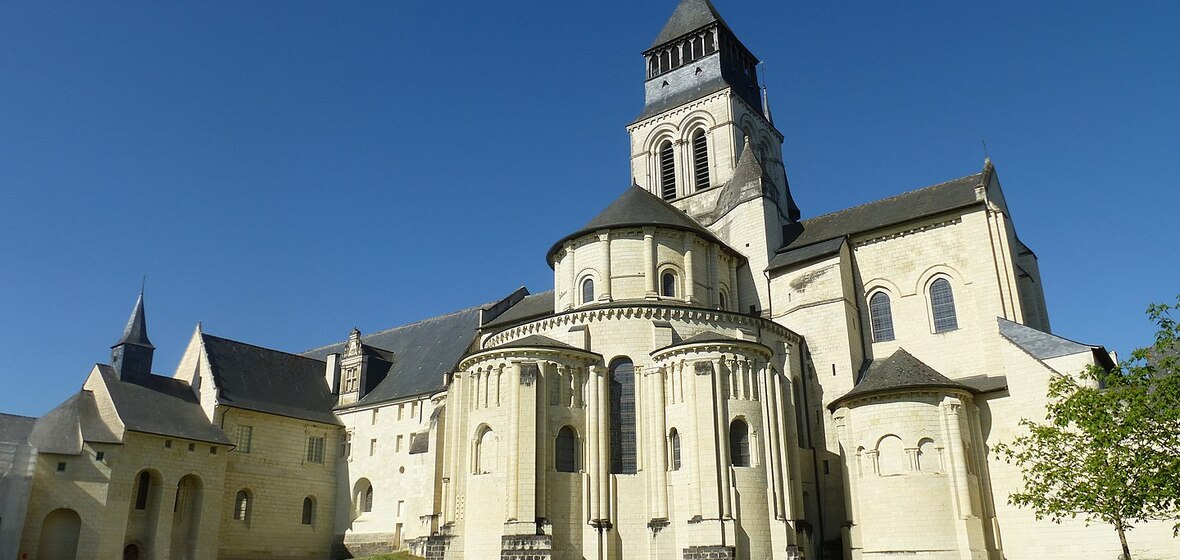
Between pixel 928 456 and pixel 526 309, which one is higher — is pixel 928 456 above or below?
below

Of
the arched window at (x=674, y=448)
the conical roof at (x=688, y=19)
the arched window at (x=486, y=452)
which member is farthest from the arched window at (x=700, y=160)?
the arched window at (x=486, y=452)

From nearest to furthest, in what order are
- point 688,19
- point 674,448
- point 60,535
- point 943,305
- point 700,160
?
point 674,448 → point 60,535 → point 943,305 → point 700,160 → point 688,19

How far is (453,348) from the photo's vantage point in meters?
39.4

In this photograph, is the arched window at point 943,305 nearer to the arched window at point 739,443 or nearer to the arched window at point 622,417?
the arched window at point 739,443

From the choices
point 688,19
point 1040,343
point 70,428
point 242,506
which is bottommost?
point 242,506

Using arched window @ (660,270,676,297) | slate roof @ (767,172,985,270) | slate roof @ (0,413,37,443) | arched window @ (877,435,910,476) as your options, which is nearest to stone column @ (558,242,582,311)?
arched window @ (660,270,676,297)

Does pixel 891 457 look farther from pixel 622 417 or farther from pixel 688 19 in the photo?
pixel 688 19

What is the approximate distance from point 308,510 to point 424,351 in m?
9.11

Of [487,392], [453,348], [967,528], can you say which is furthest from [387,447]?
[967,528]

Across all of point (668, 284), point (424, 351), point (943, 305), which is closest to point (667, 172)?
point (668, 284)

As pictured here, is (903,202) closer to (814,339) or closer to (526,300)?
(814,339)

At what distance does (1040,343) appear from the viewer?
25234 millimetres

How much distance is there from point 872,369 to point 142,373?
29.4 meters

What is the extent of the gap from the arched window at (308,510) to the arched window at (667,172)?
2271 cm
